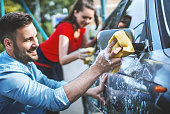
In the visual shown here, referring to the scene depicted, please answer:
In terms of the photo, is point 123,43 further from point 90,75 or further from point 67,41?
point 67,41

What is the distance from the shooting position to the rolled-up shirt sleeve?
144cm

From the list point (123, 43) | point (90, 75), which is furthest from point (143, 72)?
point (90, 75)

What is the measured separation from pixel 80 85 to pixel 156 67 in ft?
1.69

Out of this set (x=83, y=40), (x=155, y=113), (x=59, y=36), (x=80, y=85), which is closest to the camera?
(x=155, y=113)

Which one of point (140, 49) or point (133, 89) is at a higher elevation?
point (140, 49)

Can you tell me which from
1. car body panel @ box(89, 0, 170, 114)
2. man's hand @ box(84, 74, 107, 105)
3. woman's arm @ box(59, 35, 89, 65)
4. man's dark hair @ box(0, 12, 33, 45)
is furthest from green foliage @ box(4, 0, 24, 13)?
car body panel @ box(89, 0, 170, 114)

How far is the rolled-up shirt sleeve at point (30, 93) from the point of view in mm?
1443

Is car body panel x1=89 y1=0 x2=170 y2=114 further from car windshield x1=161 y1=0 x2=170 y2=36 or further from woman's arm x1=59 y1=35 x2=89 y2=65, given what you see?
woman's arm x1=59 y1=35 x2=89 y2=65

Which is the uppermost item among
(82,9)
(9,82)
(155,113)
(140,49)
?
(82,9)

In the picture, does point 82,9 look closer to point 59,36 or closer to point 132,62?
point 59,36

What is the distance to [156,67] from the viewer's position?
4.06 feet

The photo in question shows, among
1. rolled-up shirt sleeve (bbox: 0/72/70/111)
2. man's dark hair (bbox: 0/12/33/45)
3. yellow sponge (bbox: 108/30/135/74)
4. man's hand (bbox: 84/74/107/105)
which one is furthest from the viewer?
man's hand (bbox: 84/74/107/105)

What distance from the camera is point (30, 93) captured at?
4.72ft

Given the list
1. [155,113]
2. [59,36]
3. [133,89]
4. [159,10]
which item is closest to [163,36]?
[159,10]
